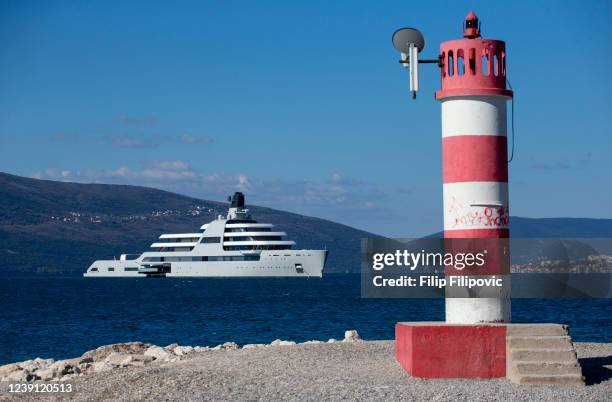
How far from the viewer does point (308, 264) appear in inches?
3278

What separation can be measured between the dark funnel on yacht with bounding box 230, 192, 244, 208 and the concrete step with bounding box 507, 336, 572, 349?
80537 mm

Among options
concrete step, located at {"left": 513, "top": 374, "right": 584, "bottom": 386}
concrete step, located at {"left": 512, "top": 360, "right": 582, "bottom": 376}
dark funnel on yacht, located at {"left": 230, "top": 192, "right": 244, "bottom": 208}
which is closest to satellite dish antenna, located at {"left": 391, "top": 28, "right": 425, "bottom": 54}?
concrete step, located at {"left": 512, "top": 360, "right": 582, "bottom": 376}

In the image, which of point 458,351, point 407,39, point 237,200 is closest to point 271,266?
point 237,200

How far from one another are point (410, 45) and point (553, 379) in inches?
152

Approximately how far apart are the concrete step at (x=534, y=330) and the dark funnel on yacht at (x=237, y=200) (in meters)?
80.4

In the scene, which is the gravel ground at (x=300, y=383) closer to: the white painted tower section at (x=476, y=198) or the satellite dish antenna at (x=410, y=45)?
Answer: the white painted tower section at (x=476, y=198)

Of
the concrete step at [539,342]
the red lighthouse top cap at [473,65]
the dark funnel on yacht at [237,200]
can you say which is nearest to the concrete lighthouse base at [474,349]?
the concrete step at [539,342]

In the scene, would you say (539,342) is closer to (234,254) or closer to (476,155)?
(476,155)

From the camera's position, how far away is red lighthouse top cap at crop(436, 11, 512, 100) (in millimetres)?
10797

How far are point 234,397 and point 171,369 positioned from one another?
2.19 meters

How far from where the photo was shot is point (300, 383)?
33.7ft

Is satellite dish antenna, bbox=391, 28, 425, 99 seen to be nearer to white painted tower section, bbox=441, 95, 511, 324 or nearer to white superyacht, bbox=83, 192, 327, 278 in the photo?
white painted tower section, bbox=441, 95, 511, 324

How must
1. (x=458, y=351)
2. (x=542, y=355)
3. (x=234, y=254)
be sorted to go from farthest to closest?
1. (x=234, y=254)
2. (x=458, y=351)
3. (x=542, y=355)

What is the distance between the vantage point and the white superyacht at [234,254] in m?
82.8
